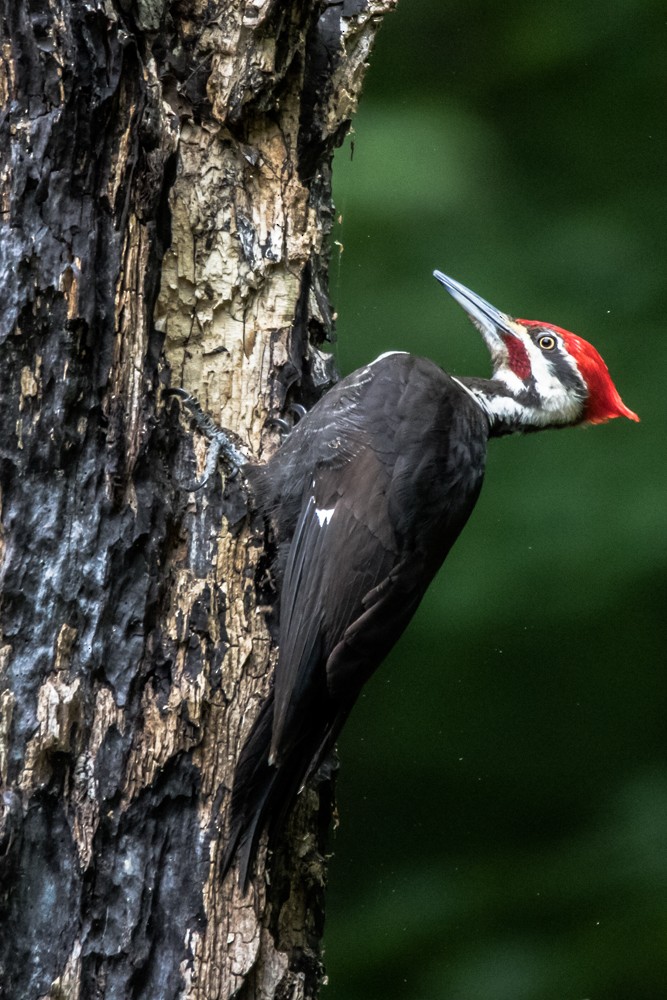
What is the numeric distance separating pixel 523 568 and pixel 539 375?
1.52 feet

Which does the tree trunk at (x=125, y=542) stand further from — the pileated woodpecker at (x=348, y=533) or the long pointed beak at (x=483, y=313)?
the long pointed beak at (x=483, y=313)

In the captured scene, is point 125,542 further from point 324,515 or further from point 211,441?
point 324,515

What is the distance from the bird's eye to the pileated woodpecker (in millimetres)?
74

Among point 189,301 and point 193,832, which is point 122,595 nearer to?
point 193,832

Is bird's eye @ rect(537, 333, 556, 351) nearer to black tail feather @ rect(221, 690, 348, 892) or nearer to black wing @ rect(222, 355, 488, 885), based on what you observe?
black wing @ rect(222, 355, 488, 885)

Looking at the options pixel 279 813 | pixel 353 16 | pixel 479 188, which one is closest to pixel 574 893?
pixel 279 813

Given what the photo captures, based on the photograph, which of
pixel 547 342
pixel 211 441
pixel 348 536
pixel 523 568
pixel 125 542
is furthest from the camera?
pixel 523 568

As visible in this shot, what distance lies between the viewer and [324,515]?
6.89ft

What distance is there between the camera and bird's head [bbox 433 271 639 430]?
257cm

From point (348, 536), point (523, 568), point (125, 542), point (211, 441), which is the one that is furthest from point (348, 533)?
point (523, 568)

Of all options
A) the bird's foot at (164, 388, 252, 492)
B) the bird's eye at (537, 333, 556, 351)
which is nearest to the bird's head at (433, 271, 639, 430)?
the bird's eye at (537, 333, 556, 351)

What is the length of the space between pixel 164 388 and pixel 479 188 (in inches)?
51.8

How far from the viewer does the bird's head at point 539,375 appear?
101 inches

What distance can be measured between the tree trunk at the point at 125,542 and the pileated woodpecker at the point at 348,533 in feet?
0.18
